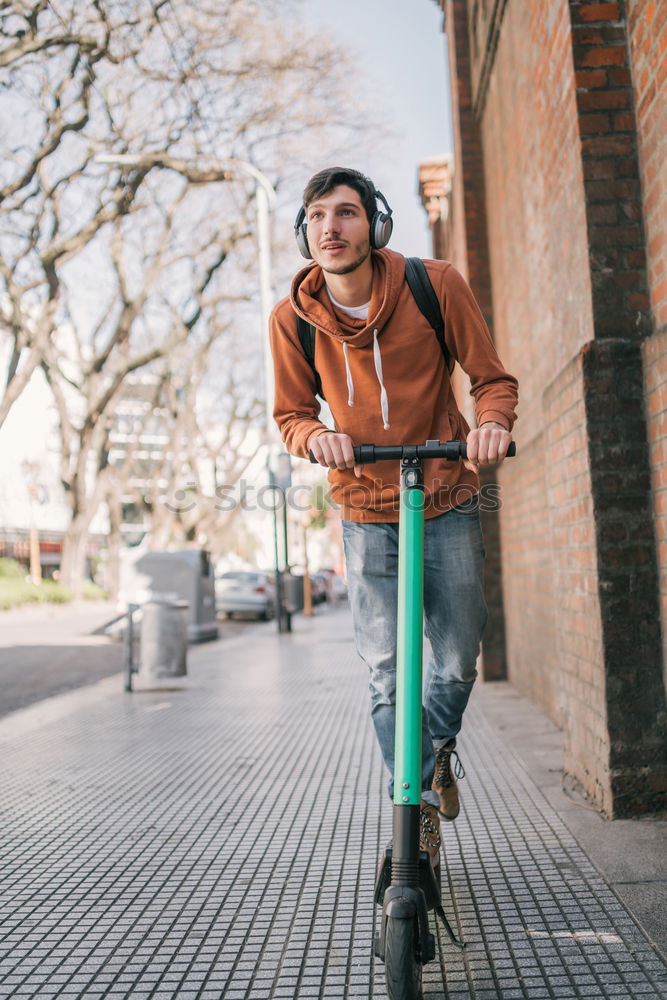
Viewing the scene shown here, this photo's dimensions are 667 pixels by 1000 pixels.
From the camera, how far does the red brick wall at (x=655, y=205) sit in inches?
136

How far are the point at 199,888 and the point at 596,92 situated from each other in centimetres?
338

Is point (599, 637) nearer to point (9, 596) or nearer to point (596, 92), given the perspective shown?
point (596, 92)

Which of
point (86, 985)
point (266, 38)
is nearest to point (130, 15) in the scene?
point (266, 38)

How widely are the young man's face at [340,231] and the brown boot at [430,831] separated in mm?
1535

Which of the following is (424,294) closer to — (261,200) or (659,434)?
(659,434)

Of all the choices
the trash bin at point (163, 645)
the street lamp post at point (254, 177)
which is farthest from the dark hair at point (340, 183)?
the street lamp post at point (254, 177)

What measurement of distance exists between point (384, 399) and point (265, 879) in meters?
1.70

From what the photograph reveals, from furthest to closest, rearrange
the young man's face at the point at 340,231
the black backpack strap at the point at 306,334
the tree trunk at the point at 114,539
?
→ 1. the tree trunk at the point at 114,539
2. the black backpack strap at the point at 306,334
3. the young man's face at the point at 340,231

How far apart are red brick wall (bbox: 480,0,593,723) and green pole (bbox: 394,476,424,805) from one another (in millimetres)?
1881

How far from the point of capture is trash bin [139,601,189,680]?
881cm

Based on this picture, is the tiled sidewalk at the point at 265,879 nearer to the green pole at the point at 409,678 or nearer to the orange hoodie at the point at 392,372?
the green pole at the point at 409,678

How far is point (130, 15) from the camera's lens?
13.1 m

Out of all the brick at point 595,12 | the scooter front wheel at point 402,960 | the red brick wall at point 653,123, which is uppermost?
the brick at point 595,12

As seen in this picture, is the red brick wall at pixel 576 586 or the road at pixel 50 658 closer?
the red brick wall at pixel 576 586
